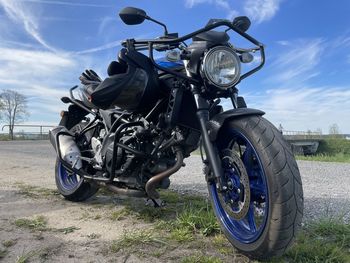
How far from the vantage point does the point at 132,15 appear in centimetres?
273

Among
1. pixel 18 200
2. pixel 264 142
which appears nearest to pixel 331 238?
pixel 264 142

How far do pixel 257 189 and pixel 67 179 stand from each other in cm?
307

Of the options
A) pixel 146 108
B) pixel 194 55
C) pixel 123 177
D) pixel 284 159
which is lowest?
pixel 123 177

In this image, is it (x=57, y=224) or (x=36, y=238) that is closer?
(x=36, y=238)

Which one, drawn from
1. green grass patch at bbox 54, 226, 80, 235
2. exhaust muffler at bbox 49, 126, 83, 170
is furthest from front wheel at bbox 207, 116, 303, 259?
exhaust muffler at bbox 49, 126, 83, 170

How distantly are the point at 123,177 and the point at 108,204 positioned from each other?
92 cm

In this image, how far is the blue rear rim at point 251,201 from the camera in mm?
2286

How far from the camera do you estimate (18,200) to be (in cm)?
420

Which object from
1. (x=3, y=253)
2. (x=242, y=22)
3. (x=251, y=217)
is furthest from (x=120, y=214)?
(x=242, y=22)

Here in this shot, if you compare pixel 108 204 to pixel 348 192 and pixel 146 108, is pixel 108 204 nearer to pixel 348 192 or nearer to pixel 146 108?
pixel 146 108

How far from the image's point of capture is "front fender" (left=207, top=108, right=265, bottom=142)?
7.91 ft

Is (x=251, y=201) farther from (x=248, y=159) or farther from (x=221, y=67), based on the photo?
(x=221, y=67)

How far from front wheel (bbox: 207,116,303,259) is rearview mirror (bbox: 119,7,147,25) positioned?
42.0 inches

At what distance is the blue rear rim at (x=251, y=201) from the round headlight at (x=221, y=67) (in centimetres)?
37
